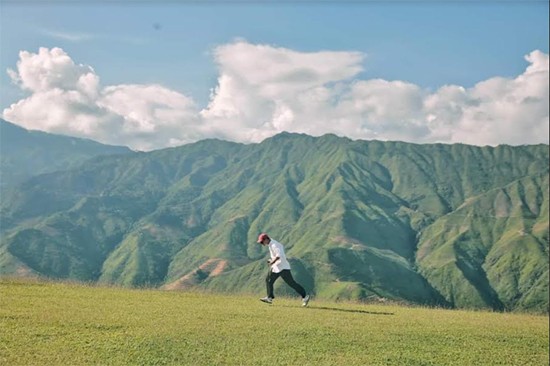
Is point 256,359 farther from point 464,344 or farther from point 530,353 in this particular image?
point 530,353

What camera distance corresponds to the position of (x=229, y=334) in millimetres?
13250

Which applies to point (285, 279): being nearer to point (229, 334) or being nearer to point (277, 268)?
point (277, 268)

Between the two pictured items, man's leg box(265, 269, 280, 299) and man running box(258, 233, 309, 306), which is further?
man's leg box(265, 269, 280, 299)

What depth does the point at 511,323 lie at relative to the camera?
18.4 metres

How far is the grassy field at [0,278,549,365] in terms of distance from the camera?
11750 millimetres

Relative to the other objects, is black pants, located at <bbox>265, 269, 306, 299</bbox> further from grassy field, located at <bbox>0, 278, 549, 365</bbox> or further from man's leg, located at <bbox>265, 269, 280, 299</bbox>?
grassy field, located at <bbox>0, 278, 549, 365</bbox>

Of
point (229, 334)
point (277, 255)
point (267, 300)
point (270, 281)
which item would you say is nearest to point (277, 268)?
point (277, 255)

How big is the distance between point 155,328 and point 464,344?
773 centimetres

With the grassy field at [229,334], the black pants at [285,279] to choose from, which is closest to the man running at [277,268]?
the black pants at [285,279]

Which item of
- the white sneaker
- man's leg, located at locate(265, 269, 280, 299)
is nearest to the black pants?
man's leg, located at locate(265, 269, 280, 299)

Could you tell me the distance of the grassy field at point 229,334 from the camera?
11750 millimetres

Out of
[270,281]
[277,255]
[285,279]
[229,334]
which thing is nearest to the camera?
[229,334]

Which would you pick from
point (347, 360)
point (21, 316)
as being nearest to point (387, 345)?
point (347, 360)

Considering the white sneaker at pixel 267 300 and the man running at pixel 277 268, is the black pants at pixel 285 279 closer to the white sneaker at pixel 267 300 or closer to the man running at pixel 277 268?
the man running at pixel 277 268
